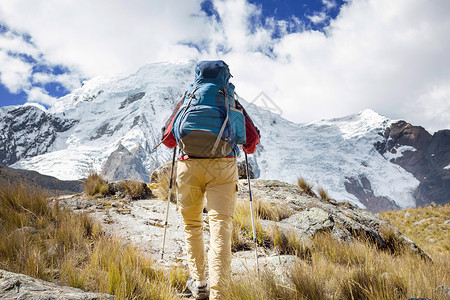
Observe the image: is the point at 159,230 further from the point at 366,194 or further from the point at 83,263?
the point at 366,194

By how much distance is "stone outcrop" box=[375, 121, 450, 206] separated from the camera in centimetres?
15562

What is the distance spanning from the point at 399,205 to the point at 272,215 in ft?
514

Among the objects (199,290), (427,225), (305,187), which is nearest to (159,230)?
(199,290)

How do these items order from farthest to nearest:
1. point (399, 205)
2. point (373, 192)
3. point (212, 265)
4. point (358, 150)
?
point (358, 150) → point (373, 192) → point (399, 205) → point (212, 265)

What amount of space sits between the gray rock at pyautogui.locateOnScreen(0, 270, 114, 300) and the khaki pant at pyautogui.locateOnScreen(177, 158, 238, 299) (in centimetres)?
99

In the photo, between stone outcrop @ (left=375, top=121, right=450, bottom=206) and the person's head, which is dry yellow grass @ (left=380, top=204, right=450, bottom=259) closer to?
the person's head

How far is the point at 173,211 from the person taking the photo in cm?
546

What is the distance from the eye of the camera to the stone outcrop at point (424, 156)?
15562cm

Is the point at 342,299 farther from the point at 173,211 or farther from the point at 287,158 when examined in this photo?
the point at 287,158

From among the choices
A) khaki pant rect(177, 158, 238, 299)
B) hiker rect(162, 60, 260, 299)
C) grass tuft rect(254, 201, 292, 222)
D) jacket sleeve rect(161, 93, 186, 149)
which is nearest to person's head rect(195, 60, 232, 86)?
hiker rect(162, 60, 260, 299)

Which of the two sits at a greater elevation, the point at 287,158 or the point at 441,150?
the point at 441,150

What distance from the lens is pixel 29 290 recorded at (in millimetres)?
1414

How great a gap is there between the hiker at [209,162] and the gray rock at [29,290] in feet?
3.28

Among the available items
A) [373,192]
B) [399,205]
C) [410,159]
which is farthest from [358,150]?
[410,159]
